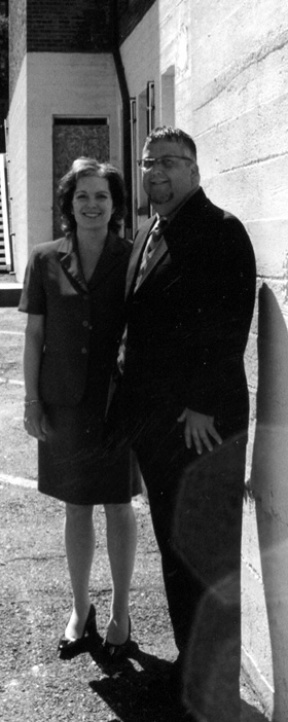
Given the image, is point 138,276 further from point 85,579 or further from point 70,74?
point 70,74

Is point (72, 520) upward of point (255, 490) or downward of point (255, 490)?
downward

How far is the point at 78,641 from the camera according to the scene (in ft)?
12.6

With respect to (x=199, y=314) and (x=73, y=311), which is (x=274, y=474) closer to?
(x=199, y=314)

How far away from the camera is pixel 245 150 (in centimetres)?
331

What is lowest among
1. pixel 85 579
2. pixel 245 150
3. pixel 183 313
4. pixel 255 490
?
pixel 85 579

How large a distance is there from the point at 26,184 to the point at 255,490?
511 inches

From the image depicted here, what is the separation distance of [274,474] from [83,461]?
32.5 inches

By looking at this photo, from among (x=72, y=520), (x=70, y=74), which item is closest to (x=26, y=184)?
(x=70, y=74)

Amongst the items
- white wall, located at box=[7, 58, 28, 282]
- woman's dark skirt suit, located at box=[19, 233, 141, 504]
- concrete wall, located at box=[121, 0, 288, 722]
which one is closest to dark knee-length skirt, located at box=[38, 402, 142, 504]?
woman's dark skirt suit, located at box=[19, 233, 141, 504]

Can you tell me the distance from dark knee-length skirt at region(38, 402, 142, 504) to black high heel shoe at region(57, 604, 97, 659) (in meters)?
0.50

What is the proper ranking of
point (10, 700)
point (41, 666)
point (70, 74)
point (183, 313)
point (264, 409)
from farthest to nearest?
point (70, 74), point (41, 666), point (10, 700), point (264, 409), point (183, 313)

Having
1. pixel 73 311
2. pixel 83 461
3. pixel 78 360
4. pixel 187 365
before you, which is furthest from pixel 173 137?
pixel 83 461

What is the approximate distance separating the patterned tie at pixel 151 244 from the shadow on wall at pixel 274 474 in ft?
1.19

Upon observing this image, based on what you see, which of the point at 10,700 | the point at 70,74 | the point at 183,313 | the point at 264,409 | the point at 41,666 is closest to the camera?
the point at 183,313
